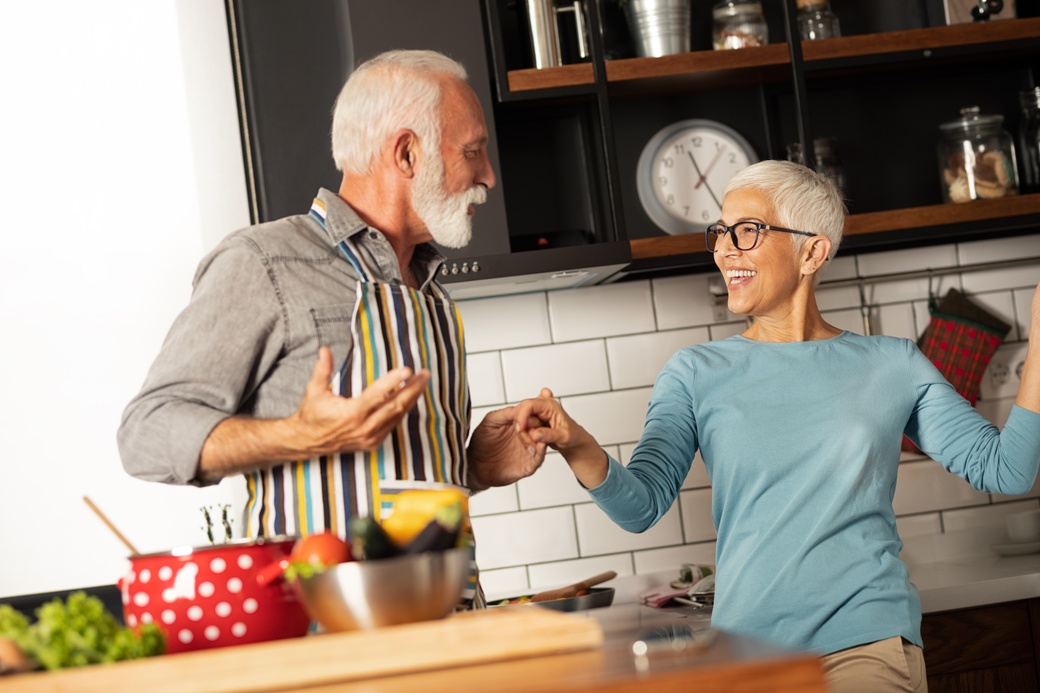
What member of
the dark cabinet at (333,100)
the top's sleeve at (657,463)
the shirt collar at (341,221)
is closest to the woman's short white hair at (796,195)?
the top's sleeve at (657,463)

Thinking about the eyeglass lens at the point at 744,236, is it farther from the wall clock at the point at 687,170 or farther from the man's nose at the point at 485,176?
the wall clock at the point at 687,170

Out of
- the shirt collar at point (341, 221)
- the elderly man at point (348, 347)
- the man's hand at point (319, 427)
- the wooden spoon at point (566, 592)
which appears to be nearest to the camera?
the man's hand at point (319, 427)

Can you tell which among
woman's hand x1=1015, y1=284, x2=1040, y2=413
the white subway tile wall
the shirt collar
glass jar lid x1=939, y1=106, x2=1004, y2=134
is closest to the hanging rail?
the white subway tile wall

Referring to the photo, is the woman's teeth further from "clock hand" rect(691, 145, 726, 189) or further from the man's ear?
"clock hand" rect(691, 145, 726, 189)

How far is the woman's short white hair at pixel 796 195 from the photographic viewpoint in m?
2.10

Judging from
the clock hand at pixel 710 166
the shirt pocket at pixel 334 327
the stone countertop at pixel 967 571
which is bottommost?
the stone countertop at pixel 967 571

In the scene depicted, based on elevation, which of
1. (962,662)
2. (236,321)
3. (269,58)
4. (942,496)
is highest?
(269,58)

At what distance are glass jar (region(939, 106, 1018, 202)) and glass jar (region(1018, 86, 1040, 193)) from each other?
0.21 ft

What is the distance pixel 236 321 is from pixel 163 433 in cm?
17

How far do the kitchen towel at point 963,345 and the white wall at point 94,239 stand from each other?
1.90 metres

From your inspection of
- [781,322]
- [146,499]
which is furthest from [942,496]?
[146,499]

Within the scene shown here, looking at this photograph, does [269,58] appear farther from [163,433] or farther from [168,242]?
[163,433]

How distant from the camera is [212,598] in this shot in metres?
1.02

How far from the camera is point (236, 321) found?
4.62ft
